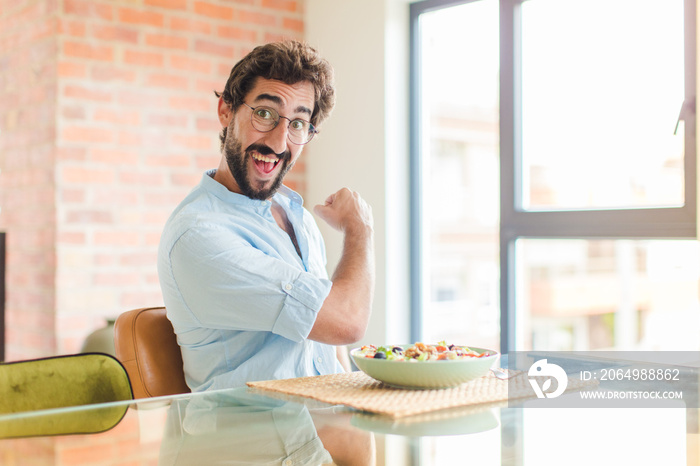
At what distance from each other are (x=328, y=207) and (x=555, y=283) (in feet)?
40.5

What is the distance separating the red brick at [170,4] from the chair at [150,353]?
5.13 feet

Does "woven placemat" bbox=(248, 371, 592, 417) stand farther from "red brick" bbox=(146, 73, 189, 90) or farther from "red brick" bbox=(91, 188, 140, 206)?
"red brick" bbox=(146, 73, 189, 90)

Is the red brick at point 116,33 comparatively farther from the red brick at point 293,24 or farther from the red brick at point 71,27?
the red brick at point 293,24

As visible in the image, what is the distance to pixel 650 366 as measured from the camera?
4.73ft

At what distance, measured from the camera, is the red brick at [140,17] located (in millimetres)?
2758

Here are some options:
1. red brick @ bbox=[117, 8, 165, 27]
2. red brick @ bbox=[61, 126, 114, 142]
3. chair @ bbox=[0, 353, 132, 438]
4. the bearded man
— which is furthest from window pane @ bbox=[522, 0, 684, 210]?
chair @ bbox=[0, 353, 132, 438]

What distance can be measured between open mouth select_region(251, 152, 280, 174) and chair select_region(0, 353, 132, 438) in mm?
612

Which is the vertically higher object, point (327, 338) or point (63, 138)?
point (63, 138)

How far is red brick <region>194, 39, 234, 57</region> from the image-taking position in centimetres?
298

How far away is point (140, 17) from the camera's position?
281 cm

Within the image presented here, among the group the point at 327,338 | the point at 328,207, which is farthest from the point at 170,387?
the point at 328,207

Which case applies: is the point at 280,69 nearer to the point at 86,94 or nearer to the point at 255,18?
the point at 86,94

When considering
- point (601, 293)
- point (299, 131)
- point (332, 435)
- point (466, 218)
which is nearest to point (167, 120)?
point (299, 131)

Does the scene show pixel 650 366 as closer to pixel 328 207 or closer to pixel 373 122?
pixel 328 207
